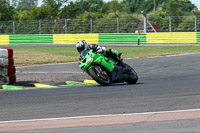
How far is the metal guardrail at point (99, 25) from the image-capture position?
110 feet

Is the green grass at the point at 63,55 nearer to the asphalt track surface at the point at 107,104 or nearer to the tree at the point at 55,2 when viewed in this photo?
the asphalt track surface at the point at 107,104

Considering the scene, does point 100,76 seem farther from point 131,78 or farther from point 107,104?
point 107,104

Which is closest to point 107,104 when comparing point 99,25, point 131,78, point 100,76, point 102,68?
point 100,76

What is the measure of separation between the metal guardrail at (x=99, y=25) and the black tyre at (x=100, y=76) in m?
22.9

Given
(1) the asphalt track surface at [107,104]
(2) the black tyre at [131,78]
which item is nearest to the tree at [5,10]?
(2) the black tyre at [131,78]

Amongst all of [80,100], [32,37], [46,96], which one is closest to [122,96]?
[80,100]

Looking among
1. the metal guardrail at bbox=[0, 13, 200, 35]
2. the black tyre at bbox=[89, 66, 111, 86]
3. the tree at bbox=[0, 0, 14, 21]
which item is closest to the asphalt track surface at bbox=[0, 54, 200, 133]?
the black tyre at bbox=[89, 66, 111, 86]

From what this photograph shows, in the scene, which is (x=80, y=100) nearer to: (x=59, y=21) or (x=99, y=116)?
(x=99, y=116)

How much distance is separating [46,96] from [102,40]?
79.6 ft

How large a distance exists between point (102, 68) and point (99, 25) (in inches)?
1019

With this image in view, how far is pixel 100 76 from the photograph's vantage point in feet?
34.4

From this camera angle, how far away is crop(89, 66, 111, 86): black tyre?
1037cm

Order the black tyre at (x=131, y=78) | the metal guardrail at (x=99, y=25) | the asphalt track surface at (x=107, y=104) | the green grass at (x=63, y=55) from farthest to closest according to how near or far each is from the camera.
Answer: the metal guardrail at (x=99, y=25) < the green grass at (x=63, y=55) < the black tyre at (x=131, y=78) < the asphalt track surface at (x=107, y=104)

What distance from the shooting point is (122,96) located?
8523mm
